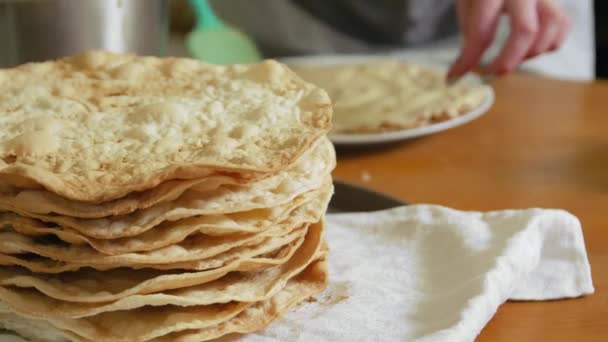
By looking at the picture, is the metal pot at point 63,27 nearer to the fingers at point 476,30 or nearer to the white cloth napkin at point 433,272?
the white cloth napkin at point 433,272

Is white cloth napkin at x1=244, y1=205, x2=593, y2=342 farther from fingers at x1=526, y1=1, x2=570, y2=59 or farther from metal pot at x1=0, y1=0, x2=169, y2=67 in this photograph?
fingers at x1=526, y1=1, x2=570, y2=59

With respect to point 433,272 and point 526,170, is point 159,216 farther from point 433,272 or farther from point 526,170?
point 526,170

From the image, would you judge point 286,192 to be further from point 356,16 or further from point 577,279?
point 356,16

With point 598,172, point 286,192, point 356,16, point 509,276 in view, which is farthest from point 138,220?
point 356,16

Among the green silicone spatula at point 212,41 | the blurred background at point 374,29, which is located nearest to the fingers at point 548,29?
the blurred background at point 374,29

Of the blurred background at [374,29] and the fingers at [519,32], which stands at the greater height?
the fingers at [519,32]
